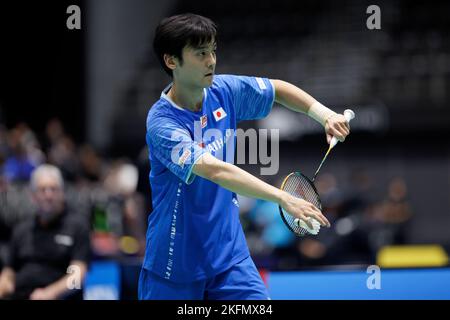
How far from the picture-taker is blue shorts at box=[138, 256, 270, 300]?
377 cm

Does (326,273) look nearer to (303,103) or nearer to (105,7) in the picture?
(303,103)

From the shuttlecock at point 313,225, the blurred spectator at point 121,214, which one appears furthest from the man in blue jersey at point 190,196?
the blurred spectator at point 121,214

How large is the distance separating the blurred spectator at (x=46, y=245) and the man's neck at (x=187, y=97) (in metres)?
2.44

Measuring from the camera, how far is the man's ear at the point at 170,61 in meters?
3.82

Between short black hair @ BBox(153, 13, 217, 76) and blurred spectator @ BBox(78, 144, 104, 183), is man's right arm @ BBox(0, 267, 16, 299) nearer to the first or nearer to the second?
short black hair @ BBox(153, 13, 217, 76)

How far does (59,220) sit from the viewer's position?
20.1 feet

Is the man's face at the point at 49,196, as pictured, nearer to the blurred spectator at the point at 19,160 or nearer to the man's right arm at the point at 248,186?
the man's right arm at the point at 248,186

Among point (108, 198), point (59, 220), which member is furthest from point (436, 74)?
point (59, 220)

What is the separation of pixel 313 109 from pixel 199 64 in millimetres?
641

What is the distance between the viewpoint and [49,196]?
6.04 meters

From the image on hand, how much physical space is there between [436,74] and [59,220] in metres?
9.38

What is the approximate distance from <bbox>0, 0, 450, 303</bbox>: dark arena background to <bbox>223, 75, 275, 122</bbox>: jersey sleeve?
2750mm

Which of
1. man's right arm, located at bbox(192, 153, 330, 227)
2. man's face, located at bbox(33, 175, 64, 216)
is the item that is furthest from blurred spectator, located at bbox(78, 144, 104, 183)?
man's right arm, located at bbox(192, 153, 330, 227)

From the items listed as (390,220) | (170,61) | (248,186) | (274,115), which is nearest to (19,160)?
(274,115)
